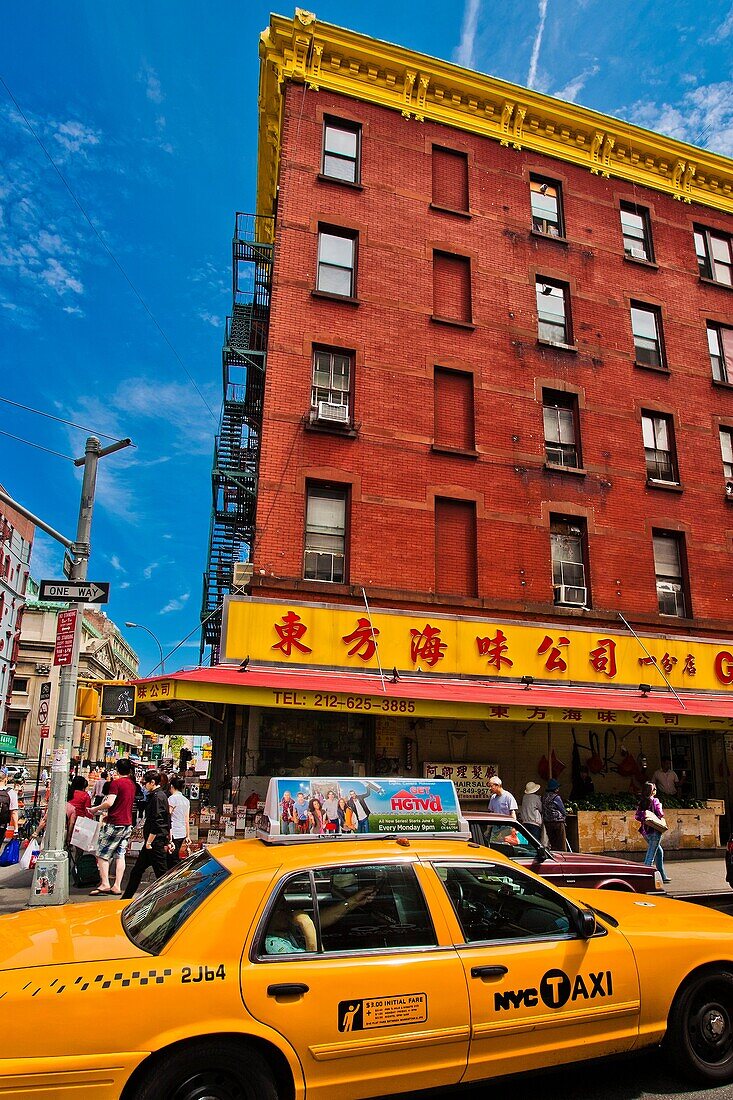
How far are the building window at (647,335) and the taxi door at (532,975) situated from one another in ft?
58.8

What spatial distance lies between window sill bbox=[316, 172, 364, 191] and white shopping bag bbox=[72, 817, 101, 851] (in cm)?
1482

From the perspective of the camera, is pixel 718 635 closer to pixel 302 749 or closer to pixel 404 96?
pixel 302 749

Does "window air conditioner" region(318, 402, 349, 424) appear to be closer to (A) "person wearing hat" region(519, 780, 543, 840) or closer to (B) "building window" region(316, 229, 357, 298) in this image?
(B) "building window" region(316, 229, 357, 298)

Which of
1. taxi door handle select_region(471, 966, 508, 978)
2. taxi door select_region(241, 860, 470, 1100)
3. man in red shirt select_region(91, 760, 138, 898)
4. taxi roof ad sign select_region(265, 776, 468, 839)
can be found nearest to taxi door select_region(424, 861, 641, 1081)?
taxi door handle select_region(471, 966, 508, 978)

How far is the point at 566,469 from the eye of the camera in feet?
58.1

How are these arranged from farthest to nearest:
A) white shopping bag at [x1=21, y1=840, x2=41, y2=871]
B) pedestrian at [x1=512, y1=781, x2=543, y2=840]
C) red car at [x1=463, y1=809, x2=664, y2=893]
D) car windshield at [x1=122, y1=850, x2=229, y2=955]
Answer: pedestrian at [x1=512, y1=781, x2=543, y2=840] < white shopping bag at [x1=21, y1=840, x2=41, y2=871] < red car at [x1=463, y1=809, x2=664, y2=893] < car windshield at [x1=122, y1=850, x2=229, y2=955]

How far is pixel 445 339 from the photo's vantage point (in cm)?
1755

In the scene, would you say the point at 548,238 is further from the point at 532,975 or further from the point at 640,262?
the point at 532,975

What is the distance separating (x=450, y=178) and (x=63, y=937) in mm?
19593

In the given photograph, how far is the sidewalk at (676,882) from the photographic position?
11.0 meters

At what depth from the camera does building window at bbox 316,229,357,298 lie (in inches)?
672

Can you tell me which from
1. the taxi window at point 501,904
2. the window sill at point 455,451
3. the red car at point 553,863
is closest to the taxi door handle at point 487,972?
the taxi window at point 501,904

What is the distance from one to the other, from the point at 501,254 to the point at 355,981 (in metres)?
18.2

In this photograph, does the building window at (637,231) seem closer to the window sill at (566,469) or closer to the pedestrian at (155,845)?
the window sill at (566,469)
